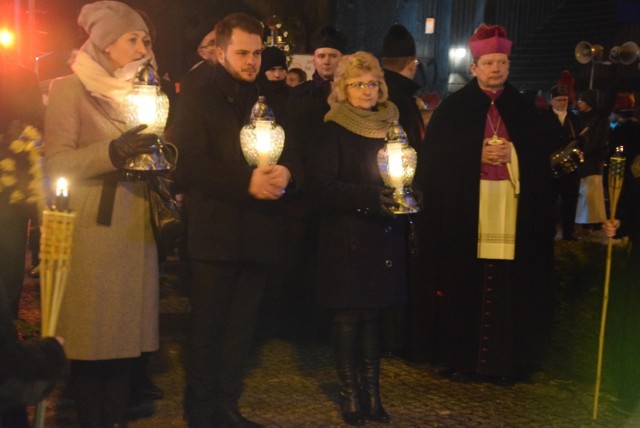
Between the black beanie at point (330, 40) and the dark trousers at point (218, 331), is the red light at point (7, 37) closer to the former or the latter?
the black beanie at point (330, 40)

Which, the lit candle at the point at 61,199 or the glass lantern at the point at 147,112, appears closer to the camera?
the lit candle at the point at 61,199

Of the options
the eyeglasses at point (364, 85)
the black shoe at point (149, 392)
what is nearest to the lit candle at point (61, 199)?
the eyeglasses at point (364, 85)

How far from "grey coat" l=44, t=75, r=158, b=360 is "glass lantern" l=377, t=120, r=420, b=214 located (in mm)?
1513

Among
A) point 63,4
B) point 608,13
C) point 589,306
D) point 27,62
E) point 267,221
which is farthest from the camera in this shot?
point 608,13

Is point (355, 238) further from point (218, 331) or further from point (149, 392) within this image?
point (149, 392)

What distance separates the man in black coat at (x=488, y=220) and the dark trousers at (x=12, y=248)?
3.01m

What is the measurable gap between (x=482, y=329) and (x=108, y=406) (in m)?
3.09

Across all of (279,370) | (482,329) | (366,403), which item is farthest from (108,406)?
(482,329)

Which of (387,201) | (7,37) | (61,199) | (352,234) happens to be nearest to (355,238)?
(352,234)

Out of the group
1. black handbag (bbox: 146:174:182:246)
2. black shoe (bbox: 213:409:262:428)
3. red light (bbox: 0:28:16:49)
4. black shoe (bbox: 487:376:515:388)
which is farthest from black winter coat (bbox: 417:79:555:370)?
red light (bbox: 0:28:16:49)

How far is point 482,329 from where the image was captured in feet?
22.6

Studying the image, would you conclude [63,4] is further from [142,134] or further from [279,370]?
[142,134]

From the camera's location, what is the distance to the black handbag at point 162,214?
4723 millimetres

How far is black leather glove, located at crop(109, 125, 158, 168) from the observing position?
4.39 metres
